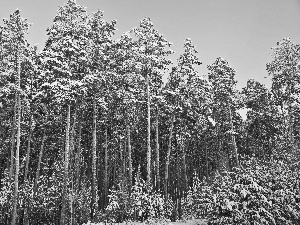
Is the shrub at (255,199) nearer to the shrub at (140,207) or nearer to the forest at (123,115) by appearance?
the forest at (123,115)

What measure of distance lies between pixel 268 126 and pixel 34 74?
25.3m

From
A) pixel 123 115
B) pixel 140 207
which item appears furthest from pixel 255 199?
pixel 123 115

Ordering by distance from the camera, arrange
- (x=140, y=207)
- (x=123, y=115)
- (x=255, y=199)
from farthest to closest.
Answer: (x=123, y=115)
(x=140, y=207)
(x=255, y=199)

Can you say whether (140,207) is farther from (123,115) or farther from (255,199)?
(123,115)

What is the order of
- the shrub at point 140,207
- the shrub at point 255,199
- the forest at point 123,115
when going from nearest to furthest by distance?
the shrub at point 255,199 → the forest at point 123,115 → the shrub at point 140,207

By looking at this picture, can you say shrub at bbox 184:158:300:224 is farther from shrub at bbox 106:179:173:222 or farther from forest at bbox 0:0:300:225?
shrub at bbox 106:179:173:222

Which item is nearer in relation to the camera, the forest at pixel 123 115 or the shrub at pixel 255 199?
the shrub at pixel 255 199

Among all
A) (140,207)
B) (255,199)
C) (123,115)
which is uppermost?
(123,115)

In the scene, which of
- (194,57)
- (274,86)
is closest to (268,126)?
(274,86)

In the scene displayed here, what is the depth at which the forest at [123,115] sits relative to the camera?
517 inches

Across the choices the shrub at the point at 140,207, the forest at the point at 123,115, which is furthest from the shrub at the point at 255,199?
the shrub at the point at 140,207

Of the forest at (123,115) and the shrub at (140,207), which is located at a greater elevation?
the forest at (123,115)

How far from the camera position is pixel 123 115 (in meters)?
29.0

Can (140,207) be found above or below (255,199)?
below
